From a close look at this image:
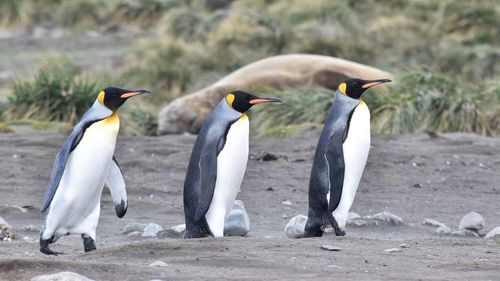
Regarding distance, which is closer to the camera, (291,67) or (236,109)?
(236,109)

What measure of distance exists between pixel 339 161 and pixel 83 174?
1.54 m

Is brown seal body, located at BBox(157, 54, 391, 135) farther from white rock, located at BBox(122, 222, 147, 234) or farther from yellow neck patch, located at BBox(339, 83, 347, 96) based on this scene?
yellow neck patch, located at BBox(339, 83, 347, 96)

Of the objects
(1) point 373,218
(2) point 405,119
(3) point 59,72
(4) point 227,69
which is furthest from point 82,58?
(1) point 373,218

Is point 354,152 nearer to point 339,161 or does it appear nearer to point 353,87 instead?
point 339,161

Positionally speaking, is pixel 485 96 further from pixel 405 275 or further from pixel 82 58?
pixel 82 58

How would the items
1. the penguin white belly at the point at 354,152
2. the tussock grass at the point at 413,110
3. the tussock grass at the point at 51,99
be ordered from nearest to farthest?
the penguin white belly at the point at 354,152, the tussock grass at the point at 413,110, the tussock grass at the point at 51,99

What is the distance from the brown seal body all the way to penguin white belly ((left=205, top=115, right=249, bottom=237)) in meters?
7.00

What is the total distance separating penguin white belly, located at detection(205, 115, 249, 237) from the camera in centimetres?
672

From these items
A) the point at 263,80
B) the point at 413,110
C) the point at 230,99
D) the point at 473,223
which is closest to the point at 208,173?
the point at 230,99

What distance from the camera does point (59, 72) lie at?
585 inches

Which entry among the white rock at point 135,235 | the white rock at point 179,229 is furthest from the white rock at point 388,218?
the white rock at point 135,235

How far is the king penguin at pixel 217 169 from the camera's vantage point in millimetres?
6695

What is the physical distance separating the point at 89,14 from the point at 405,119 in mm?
14798

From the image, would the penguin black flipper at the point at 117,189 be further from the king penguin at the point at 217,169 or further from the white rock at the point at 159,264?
the white rock at the point at 159,264
